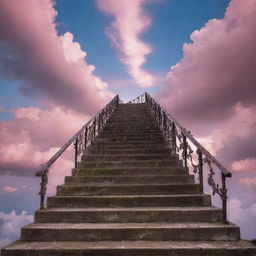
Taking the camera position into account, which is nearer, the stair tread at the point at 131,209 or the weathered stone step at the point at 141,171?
the stair tread at the point at 131,209

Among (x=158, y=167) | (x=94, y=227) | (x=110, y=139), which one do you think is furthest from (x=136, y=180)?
(x=110, y=139)

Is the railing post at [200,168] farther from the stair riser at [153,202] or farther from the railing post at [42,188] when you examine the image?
the railing post at [42,188]

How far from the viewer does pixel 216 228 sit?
4.31 metres

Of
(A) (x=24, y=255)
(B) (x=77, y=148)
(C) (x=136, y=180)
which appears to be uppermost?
(B) (x=77, y=148)

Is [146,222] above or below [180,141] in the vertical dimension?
below

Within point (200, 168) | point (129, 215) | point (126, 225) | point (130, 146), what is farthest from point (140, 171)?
point (126, 225)

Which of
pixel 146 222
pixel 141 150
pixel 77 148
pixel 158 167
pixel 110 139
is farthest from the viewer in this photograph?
pixel 110 139

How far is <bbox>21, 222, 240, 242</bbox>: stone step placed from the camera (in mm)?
4328

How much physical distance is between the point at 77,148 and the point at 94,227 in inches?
131

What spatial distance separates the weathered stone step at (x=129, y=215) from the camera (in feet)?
15.7

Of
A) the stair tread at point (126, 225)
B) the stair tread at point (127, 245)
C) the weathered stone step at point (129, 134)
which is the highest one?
the weathered stone step at point (129, 134)

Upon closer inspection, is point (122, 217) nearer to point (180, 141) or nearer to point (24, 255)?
point (24, 255)

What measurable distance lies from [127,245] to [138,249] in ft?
0.70

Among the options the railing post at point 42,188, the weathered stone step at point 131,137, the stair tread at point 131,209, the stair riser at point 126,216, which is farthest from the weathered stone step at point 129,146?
the stair riser at point 126,216
